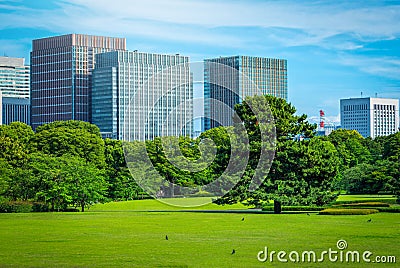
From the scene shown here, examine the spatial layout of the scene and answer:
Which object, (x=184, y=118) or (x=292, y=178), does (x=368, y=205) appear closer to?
(x=292, y=178)

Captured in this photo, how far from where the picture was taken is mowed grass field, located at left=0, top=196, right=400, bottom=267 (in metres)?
21.1

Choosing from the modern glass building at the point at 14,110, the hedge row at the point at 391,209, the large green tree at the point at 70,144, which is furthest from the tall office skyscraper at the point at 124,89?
the hedge row at the point at 391,209

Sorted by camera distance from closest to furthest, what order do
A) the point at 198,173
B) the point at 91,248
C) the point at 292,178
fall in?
1. the point at 91,248
2. the point at 292,178
3. the point at 198,173

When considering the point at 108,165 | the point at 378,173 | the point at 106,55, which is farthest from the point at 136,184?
the point at 106,55

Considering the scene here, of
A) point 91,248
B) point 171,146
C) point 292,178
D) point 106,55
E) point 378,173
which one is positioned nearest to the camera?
point 91,248

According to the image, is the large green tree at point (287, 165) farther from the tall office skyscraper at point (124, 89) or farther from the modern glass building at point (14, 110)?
the modern glass building at point (14, 110)

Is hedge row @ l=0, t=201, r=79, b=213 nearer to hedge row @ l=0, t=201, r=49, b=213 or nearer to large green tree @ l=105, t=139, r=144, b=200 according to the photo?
hedge row @ l=0, t=201, r=49, b=213

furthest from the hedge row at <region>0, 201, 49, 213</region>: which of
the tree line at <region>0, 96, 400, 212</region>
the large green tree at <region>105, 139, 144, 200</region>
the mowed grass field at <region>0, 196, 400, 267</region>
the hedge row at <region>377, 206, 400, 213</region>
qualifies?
the hedge row at <region>377, 206, 400, 213</region>

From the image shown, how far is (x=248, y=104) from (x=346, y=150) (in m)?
45.0

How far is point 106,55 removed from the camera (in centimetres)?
15850

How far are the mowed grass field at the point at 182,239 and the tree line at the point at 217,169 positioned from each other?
14.3 ft

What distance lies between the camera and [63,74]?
164875 millimetres

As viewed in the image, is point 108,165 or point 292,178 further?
point 108,165

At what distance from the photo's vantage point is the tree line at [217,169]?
40938mm
